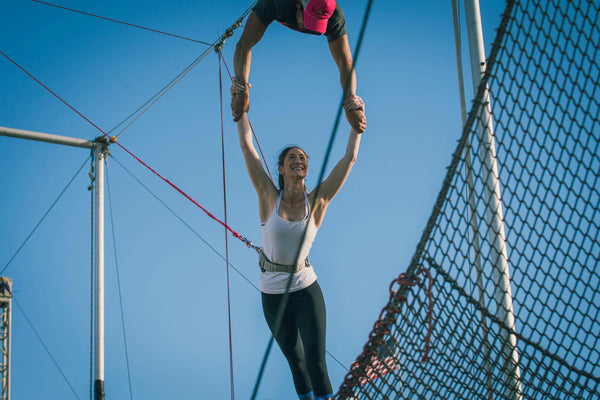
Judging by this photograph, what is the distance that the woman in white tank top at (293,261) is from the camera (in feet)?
9.05

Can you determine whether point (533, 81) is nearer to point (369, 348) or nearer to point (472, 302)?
point (472, 302)

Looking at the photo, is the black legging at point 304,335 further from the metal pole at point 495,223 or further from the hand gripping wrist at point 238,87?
the hand gripping wrist at point 238,87

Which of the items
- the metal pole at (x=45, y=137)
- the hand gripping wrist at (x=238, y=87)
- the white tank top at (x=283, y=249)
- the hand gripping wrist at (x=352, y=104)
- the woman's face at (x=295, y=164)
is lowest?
the white tank top at (x=283, y=249)

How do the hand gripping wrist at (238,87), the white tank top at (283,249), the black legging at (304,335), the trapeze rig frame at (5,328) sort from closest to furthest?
the black legging at (304,335), the white tank top at (283,249), the hand gripping wrist at (238,87), the trapeze rig frame at (5,328)

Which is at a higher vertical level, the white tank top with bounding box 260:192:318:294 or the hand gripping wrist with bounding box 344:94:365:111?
the hand gripping wrist with bounding box 344:94:365:111

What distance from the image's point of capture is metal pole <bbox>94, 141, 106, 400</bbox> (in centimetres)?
598

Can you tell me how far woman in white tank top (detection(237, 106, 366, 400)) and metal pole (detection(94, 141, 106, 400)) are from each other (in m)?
3.69

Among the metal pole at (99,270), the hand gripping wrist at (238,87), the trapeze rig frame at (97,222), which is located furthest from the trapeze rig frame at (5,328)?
the hand gripping wrist at (238,87)

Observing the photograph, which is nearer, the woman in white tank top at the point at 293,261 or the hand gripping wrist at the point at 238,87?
the woman in white tank top at the point at 293,261

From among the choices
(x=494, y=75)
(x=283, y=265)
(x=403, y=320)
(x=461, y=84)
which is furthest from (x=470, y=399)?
(x=461, y=84)

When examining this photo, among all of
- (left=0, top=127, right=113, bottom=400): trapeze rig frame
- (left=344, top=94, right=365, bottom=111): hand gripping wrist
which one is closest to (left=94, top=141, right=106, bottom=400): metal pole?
(left=0, top=127, right=113, bottom=400): trapeze rig frame

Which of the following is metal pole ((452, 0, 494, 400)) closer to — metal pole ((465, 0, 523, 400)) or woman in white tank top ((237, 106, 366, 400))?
metal pole ((465, 0, 523, 400))

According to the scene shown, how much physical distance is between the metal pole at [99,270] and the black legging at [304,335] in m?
3.68

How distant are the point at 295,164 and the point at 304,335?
85 cm
